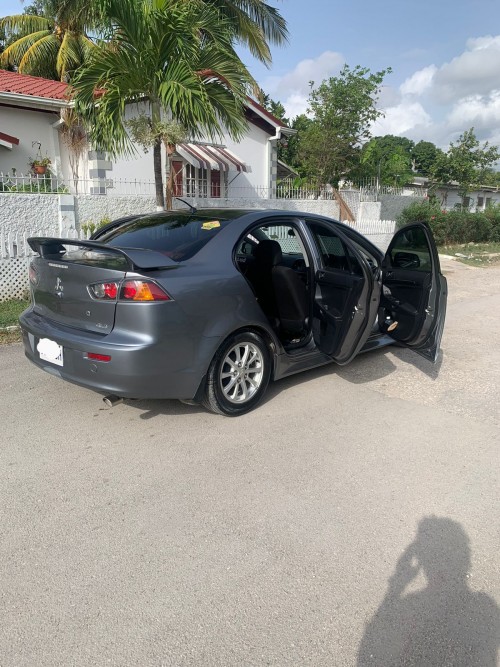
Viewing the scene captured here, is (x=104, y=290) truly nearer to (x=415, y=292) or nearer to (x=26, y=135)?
(x=415, y=292)

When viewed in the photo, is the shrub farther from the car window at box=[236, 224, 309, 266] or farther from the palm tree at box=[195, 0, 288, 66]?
the car window at box=[236, 224, 309, 266]

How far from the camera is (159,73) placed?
8.17 meters

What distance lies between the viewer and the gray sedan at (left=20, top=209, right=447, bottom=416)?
348cm

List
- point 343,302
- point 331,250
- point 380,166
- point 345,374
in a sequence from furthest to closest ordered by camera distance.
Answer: point 380,166
point 345,374
point 331,250
point 343,302

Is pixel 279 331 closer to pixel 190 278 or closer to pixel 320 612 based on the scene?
pixel 190 278

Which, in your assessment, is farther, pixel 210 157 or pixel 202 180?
pixel 202 180

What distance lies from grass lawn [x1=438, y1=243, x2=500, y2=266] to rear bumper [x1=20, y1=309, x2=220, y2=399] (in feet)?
46.6

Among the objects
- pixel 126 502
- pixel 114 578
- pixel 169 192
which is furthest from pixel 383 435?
pixel 169 192

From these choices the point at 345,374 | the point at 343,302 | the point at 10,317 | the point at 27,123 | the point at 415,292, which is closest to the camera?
the point at 343,302

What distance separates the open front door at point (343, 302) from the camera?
4.22 m

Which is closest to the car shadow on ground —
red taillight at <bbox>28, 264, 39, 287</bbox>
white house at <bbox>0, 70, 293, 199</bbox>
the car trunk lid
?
the car trunk lid

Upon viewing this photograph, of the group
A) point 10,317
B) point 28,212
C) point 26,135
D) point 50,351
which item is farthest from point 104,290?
point 26,135

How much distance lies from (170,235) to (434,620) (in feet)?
10.2

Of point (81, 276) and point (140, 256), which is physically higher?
point (140, 256)
